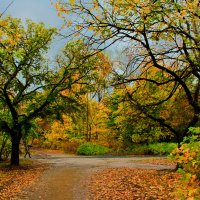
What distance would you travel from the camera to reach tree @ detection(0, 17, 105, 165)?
2289 centimetres

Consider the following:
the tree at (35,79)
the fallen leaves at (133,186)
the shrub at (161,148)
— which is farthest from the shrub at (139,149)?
the fallen leaves at (133,186)

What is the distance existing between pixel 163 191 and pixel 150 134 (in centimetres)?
2758

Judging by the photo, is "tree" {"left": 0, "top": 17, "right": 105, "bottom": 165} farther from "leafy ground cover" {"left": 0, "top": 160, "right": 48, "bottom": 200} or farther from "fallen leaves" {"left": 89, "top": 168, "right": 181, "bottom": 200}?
"fallen leaves" {"left": 89, "top": 168, "right": 181, "bottom": 200}

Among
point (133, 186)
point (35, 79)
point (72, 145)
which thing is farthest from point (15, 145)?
point (72, 145)

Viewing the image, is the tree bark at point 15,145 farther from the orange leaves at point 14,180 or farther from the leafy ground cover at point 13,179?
the orange leaves at point 14,180

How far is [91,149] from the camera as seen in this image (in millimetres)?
42875

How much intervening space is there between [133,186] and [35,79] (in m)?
12.1

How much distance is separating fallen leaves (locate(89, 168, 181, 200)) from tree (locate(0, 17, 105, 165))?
7.61 meters

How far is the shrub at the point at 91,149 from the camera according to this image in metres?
42.7

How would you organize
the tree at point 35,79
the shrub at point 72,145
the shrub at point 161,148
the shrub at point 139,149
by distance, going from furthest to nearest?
the shrub at point 72,145
the shrub at point 139,149
the shrub at point 161,148
the tree at point 35,79

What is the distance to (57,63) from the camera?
24.4m

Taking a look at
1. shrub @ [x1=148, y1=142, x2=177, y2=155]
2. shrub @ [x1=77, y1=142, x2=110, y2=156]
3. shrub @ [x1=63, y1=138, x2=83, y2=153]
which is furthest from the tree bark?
shrub @ [x1=63, y1=138, x2=83, y2=153]

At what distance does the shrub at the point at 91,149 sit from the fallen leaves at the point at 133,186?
24602 mm

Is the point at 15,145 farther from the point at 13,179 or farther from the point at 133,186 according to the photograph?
the point at 133,186
